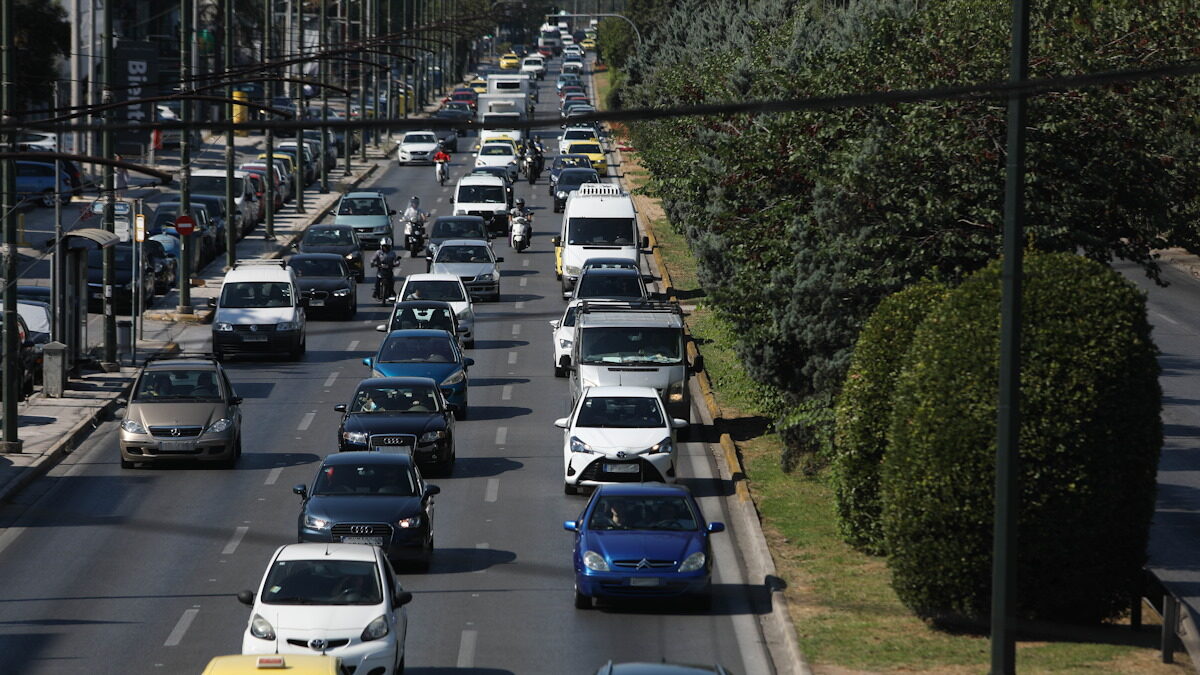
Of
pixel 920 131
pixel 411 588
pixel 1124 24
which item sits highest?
pixel 1124 24

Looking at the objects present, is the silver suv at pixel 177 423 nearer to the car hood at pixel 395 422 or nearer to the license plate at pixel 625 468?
the car hood at pixel 395 422

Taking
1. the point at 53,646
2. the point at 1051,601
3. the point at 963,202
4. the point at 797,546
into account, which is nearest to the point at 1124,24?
the point at 963,202

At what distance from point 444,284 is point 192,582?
65.4 ft

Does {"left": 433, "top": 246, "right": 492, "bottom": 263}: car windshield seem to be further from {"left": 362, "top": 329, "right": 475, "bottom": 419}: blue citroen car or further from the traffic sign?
{"left": 362, "top": 329, "right": 475, "bottom": 419}: blue citroen car

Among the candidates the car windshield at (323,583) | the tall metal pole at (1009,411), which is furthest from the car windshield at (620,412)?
the tall metal pole at (1009,411)

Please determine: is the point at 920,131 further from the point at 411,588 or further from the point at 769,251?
the point at 411,588

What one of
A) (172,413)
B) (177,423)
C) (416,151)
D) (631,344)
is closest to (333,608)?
(177,423)

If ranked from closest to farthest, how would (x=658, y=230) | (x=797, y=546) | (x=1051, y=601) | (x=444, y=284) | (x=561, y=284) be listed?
(x=1051, y=601) → (x=797, y=546) → (x=444, y=284) → (x=561, y=284) → (x=658, y=230)

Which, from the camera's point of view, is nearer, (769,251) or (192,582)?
(192,582)

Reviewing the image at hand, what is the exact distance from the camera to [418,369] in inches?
1261

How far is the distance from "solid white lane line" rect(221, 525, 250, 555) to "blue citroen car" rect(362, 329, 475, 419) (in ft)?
27.1

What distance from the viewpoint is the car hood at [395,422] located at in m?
26.9

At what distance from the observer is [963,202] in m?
23.5

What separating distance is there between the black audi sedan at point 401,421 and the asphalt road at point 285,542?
66 cm
